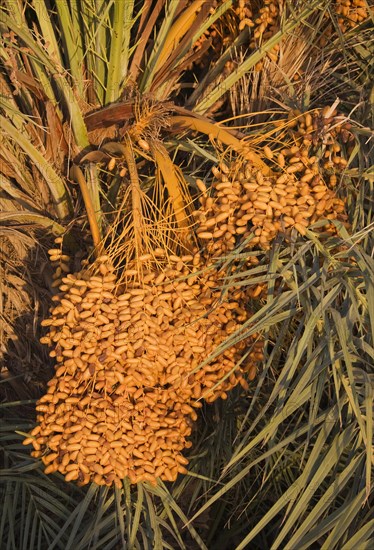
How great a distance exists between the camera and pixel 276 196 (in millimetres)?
2049

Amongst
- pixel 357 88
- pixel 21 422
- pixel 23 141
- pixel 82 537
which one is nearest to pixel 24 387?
pixel 21 422

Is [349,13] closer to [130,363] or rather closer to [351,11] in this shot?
[351,11]

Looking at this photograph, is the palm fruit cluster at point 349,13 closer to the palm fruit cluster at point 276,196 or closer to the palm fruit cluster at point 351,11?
the palm fruit cluster at point 351,11

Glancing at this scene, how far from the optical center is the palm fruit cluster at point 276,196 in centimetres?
204

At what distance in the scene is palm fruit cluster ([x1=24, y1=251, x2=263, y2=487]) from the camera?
203cm

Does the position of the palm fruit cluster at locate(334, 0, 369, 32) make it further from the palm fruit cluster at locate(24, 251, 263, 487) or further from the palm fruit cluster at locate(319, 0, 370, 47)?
the palm fruit cluster at locate(24, 251, 263, 487)

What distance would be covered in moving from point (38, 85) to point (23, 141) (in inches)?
7.1

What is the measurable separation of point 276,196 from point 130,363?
0.54m

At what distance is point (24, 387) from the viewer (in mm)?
2684

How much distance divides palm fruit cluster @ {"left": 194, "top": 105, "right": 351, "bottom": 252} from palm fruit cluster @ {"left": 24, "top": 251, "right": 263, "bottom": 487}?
0.40 feet

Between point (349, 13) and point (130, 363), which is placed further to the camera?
point (349, 13)

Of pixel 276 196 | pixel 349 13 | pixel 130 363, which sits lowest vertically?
pixel 130 363

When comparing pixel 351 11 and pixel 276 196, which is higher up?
A: pixel 351 11

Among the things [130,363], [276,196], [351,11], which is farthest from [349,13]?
[130,363]
